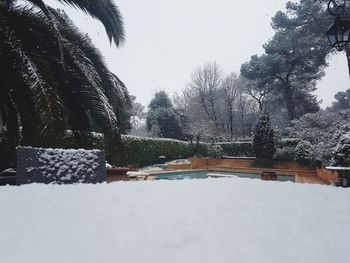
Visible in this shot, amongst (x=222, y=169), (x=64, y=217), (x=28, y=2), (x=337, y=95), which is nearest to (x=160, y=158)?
(x=222, y=169)

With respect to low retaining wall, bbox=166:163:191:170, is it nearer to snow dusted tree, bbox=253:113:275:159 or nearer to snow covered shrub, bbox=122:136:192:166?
snow covered shrub, bbox=122:136:192:166

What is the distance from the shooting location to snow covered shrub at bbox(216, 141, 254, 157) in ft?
72.2

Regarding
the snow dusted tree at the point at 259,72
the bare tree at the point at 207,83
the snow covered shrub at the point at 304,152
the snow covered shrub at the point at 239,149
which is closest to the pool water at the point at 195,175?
the snow covered shrub at the point at 304,152

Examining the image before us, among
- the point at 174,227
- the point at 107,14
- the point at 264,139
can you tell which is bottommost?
the point at 174,227

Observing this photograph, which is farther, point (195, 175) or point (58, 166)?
point (195, 175)

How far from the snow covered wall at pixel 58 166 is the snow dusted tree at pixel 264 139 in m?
14.3

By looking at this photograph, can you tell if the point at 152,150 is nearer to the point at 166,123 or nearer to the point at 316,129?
the point at 166,123

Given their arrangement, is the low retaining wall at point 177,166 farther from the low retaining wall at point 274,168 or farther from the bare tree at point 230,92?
the bare tree at point 230,92

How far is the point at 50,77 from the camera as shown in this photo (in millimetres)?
5156

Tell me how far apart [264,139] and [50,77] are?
15.2 meters

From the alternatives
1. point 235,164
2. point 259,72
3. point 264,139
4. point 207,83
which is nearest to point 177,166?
point 235,164

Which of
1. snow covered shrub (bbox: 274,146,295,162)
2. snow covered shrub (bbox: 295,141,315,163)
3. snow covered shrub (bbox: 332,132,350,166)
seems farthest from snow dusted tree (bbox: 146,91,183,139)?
snow covered shrub (bbox: 332,132,350,166)

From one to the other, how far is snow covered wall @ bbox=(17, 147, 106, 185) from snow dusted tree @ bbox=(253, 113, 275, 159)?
562 inches

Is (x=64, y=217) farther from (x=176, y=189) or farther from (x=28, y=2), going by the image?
(x=28, y=2)
